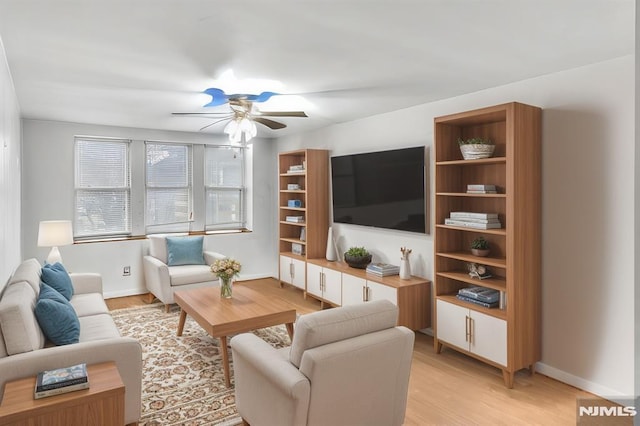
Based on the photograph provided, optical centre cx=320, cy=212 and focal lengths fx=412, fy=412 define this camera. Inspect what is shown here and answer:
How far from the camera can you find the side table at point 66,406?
1.85 meters

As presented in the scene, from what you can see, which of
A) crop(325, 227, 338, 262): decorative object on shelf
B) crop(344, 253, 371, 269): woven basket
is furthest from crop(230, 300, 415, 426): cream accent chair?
crop(325, 227, 338, 262): decorative object on shelf

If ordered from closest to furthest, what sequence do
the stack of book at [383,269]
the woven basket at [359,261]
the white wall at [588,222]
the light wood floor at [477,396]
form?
the light wood floor at [477,396]
the white wall at [588,222]
the stack of book at [383,269]
the woven basket at [359,261]

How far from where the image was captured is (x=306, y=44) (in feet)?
8.51

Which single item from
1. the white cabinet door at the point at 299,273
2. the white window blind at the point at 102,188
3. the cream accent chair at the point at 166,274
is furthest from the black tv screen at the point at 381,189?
the white window blind at the point at 102,188

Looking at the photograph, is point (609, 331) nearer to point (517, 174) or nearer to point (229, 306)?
point (517, 174)

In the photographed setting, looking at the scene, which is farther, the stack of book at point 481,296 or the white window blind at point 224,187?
the white window blind at point 224,187

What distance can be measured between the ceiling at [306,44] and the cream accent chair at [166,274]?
84.8 inches

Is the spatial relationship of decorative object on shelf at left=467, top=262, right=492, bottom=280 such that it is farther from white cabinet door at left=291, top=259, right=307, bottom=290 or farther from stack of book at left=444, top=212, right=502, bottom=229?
white cabinet door at left=291, top=259, right=307, bottom=290

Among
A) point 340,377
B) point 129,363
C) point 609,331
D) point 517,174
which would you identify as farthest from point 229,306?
point 609,331

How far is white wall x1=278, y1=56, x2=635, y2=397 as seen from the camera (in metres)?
2.82

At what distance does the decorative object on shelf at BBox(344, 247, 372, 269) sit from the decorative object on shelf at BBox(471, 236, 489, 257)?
1431 mm

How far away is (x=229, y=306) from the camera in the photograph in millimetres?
3734

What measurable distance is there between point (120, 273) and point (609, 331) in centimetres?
558

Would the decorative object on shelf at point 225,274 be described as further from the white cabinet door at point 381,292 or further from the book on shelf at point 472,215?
the book on shelf at point 472,215
